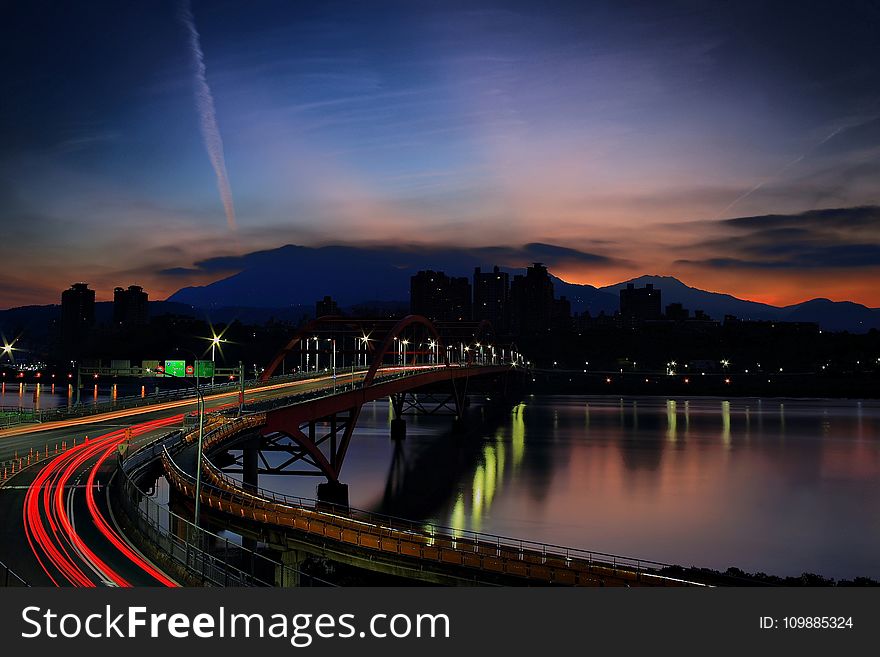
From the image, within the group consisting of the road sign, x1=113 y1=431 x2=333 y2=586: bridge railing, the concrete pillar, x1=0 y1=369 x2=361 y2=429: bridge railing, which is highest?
the road sign

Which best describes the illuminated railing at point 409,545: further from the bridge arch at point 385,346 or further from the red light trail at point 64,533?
the bridge arch at point 385,346

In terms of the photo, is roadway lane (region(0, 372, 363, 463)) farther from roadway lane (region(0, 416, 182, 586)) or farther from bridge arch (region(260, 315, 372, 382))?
bridge arch (region(260, 315, 372, 382))

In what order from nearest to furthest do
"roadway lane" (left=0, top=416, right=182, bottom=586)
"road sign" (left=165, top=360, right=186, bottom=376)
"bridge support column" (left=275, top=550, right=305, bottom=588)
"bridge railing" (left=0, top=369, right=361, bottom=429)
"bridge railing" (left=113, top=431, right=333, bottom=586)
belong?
"roadway lane" (left=0, top=416, right=182, bottom=586) < "bridge railing" (left=113, top=431, right=333, bottom=586) < "bridge support column" (left=275, top=550, right=305, bottom=588) < "bridge railing" (left=0, top=369, right=361, bottom=429) < "road sign" (left=165, top=360, right=186, bottom=376)

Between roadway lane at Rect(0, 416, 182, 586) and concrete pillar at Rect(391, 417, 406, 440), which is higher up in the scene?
roadway lane at Rect(0, 416, 182, 586)

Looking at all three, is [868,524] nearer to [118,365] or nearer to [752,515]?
[752,515]

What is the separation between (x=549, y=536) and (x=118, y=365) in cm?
4534

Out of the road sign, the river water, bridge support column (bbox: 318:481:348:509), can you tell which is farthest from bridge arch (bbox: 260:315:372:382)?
bridge support column (bbox: 318:481:348:509)

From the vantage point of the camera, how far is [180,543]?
78.8 ft

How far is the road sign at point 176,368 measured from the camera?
6354 cm

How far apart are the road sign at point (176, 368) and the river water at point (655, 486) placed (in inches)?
504

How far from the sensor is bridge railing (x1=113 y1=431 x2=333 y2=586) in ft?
69.3

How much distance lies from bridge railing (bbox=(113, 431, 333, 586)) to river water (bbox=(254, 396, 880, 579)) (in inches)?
839

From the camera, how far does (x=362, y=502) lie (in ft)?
205
